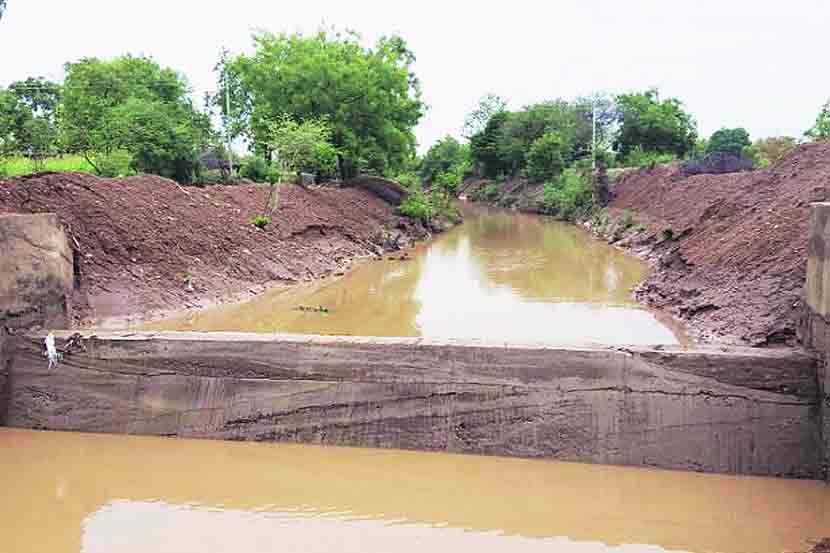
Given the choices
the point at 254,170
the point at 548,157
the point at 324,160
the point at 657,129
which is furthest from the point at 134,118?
the point at 657,129

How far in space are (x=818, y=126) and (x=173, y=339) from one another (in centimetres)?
2173

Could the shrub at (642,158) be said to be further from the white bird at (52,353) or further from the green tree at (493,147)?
the white bird at (52,353)

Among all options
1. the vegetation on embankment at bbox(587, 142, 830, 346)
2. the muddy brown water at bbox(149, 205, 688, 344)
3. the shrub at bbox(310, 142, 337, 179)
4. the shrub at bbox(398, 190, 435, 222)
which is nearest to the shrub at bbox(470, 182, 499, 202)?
the shrub at bbox(398, 190, 435, 222)

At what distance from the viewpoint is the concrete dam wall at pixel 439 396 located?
18.6 ft

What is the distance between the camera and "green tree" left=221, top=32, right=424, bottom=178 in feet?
85.1

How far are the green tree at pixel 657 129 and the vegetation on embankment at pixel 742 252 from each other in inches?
858

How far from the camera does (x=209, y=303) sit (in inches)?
491

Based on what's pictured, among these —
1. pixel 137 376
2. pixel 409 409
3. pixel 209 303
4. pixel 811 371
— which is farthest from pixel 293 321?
pixel 811 371

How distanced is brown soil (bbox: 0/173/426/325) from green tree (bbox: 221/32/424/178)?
7.42 metres

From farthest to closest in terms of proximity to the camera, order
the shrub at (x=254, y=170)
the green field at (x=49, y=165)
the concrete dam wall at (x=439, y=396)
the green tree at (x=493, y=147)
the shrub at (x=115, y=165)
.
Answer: the green tree at (x=493, y=147) → the shrub at (x=254, y=170) → the green field at (x=49, y=165) → the shrub at (x=115, y=165) → the concrete dam wall at (x=439, y=396)

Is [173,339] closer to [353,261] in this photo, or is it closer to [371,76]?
[353,261]

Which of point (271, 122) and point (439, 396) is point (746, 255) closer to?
point (439, 396)

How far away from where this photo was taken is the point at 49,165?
23.1 meters

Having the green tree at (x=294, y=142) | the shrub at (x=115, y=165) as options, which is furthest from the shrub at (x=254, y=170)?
the shrub at (x=115, y=165)
